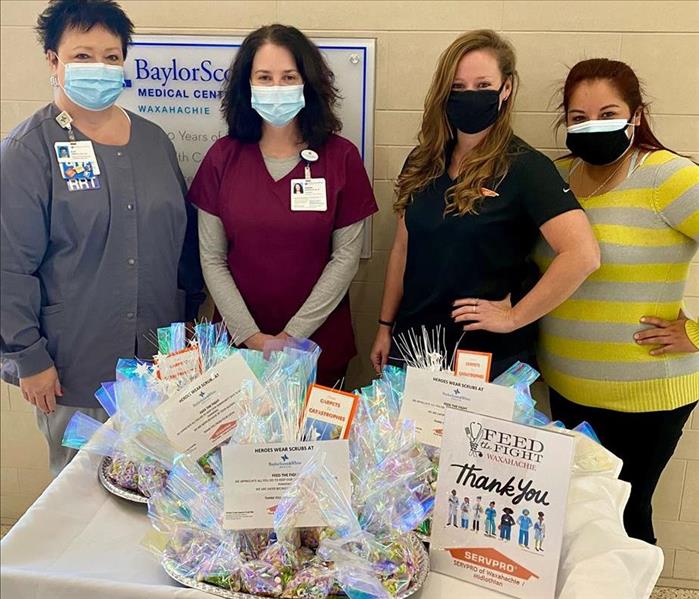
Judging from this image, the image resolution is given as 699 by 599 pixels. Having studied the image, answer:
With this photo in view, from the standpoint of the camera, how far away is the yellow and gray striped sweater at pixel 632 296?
1.79 metres

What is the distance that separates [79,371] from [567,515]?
1421mm

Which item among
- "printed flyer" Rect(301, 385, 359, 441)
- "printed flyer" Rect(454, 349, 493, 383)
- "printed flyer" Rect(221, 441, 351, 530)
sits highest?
"printed flyer" Rect(454, 349, 493, 383)

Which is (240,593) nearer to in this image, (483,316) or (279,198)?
(483,316)

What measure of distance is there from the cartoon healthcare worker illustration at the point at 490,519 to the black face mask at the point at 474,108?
40.7 inches

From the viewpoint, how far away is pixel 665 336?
1.86 meters

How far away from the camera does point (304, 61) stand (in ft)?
6.31

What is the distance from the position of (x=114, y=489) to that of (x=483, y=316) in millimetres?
1042

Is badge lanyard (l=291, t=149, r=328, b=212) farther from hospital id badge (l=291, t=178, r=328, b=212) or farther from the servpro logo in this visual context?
the servpro logo

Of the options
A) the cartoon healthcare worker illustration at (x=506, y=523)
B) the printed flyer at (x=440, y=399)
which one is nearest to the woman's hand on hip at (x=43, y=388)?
the printed flyer at (x=440, y=399)

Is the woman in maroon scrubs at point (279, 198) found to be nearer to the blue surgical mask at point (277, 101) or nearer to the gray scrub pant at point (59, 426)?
the blue surgical mask at point (277, 101)

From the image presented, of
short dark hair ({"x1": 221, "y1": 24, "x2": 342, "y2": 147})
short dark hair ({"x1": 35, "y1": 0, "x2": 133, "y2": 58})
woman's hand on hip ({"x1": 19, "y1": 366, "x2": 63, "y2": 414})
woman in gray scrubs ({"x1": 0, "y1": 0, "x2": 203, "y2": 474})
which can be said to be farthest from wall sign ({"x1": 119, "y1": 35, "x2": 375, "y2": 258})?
woman's hand on hip ({"x1": 19, "y1": 366, "x2": 63, "y2": 414})

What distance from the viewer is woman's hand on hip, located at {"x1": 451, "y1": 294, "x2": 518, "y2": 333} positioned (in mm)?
1867

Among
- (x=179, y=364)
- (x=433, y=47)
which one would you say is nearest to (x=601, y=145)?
(x=433, y=47)

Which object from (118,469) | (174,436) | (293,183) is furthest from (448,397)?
(293,183)
